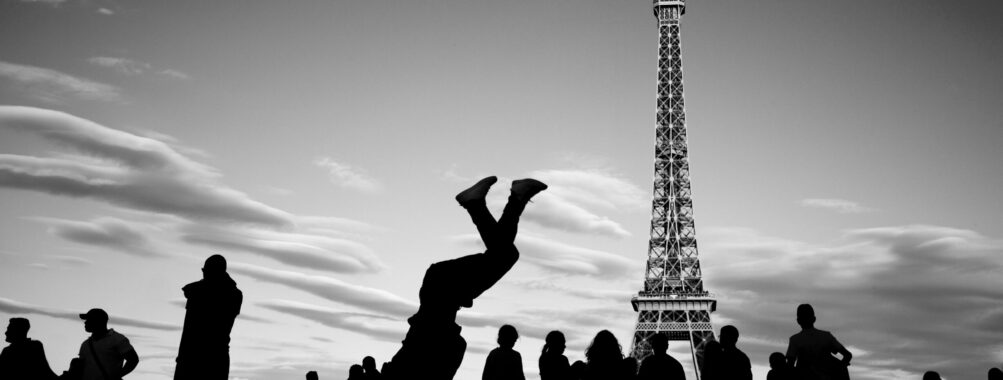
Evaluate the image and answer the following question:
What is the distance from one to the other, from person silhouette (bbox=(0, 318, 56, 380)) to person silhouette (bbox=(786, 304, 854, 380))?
7952 mm

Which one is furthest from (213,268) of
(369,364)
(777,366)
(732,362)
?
(777,366)

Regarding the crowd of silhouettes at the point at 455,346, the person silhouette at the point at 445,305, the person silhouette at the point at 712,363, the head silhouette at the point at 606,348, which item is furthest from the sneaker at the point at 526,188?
the person silhouette at the point at 712,363

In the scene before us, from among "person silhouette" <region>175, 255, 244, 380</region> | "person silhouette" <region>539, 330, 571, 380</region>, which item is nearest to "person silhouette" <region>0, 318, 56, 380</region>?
"person silhouette" <region>175, 255, 244, 380</region>

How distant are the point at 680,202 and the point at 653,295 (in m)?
11.6

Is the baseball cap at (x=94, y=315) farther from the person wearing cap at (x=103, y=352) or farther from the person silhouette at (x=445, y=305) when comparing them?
the person silhouette at (x=445, y=305)

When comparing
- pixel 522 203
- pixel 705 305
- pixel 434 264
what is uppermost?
pixel 705 305

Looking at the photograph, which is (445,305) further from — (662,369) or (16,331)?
(16,331)

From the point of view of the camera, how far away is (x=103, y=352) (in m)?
7.35

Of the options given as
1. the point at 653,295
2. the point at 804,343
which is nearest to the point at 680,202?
the point at 653,295

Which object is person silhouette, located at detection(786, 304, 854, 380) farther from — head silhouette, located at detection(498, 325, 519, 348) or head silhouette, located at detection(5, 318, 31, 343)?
head silhouette, located at detection(5, 318, 31, 343)

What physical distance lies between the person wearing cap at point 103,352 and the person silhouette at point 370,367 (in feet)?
9.86

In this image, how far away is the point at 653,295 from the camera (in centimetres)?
7188

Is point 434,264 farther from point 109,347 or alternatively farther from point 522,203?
point 109,347

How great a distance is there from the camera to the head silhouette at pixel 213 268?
21.1 feet
